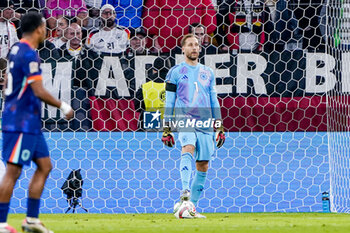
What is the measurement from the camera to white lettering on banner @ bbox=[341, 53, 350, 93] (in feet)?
23.1

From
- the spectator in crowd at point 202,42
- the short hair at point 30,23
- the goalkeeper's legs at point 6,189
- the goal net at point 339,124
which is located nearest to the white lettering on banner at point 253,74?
the spectator in crowd at point 202,42

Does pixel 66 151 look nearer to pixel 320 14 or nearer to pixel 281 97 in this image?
pixel 281 97

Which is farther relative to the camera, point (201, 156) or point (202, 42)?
point (202, 42)

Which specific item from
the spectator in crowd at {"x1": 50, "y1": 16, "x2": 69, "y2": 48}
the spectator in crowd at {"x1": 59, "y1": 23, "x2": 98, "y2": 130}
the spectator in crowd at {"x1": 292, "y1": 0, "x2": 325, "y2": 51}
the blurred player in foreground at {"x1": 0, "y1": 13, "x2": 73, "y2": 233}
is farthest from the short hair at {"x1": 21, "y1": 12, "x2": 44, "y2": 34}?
the spectator in crowd at {"x1": 292, "y1": 0, "x2": 325, "y2": 51}

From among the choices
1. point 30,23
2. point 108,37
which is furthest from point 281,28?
point 30,23

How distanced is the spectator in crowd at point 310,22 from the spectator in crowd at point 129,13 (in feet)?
5.40

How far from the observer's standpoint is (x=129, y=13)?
781cm

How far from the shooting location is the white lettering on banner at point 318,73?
7.08 m

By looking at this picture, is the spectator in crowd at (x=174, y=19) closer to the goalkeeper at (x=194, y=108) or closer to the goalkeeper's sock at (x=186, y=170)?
the goalkeeper at (x=194, y=108)

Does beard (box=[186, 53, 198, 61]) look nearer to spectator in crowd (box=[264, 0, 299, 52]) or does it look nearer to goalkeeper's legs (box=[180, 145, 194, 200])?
goalkeeper's legs (box=[180, 145, 194, 200])

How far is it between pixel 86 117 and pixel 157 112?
0.70m

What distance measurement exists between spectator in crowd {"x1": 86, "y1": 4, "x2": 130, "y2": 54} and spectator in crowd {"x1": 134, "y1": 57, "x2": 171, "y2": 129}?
399 mm

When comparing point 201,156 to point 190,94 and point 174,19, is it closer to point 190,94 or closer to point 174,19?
point 190,94

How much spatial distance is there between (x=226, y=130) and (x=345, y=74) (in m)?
1.28
